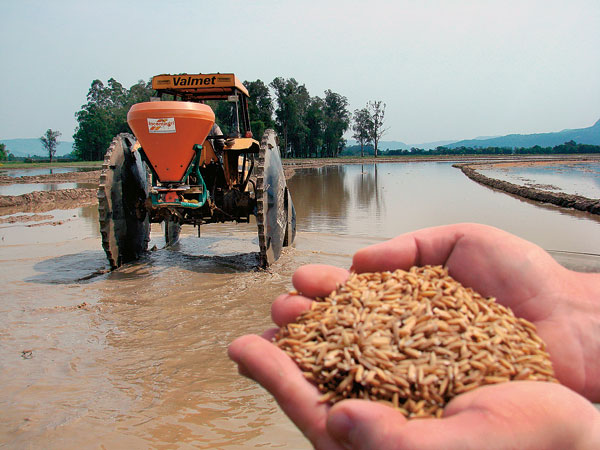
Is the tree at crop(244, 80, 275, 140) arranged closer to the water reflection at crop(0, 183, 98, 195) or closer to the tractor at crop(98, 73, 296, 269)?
the water reflection at crop(0, 183, 98, 195)

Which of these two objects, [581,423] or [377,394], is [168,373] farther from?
[581,423]

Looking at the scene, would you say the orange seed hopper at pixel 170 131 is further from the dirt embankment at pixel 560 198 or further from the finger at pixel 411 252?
the dirt embankment at pixel 560 198

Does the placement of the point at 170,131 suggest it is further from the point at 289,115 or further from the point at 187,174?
the point at 289,115

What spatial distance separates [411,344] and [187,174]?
196 inches

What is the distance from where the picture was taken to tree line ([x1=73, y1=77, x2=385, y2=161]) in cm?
6494

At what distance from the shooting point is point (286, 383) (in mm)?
1806

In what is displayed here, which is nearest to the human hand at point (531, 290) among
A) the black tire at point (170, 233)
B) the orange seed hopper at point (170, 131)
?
the orange seed hopper at point (170, 131)

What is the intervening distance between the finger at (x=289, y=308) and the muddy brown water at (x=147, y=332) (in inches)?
39.7

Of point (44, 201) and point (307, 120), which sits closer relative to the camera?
point (44, 201)

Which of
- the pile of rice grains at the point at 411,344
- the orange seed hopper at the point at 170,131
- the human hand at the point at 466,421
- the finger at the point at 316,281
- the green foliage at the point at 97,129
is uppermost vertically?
the green foliage at the point at 97,129

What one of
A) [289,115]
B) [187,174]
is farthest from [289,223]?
[289,115]

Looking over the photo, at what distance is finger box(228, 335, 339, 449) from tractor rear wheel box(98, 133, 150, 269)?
5038 millimetres

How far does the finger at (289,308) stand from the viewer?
2.27 metres

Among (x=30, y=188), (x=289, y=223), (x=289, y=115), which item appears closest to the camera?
(x=289, y=223)
